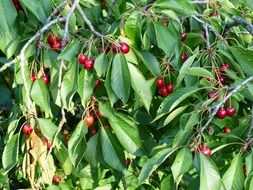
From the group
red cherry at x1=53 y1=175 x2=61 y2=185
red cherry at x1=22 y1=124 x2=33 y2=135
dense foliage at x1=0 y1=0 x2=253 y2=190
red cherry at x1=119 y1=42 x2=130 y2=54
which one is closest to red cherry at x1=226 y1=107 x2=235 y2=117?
dense foliage at x1=0 y1=0 x2=253 y2=190

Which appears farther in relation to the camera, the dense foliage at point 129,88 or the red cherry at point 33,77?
the red cherry at point 33,77

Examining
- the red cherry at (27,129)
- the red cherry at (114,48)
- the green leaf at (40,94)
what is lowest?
the red cherry at (27,129)

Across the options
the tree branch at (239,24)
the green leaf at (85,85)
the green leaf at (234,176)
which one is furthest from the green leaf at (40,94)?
the tree branch at (239,24)

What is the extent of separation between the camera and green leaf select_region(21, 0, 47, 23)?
1611 mm

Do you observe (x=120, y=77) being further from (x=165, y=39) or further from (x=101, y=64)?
(x=165, y=39)

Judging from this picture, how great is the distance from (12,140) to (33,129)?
12cm

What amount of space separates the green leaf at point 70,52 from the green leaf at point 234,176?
0.51 m

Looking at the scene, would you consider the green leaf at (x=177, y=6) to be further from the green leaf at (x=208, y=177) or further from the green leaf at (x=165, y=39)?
the green leaf at (x=208, y=177)

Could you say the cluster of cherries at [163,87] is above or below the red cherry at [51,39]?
below

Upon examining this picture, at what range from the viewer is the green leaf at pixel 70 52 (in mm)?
1508

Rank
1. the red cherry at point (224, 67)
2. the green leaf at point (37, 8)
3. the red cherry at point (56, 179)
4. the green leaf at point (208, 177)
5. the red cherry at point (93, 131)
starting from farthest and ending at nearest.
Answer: the red cherry at point (56, 179) < the red cherry at point (93, 131) < the red cherry at point (224, 67) < the green leaf at point (37, 8) < the green leaf at point (208, 177)

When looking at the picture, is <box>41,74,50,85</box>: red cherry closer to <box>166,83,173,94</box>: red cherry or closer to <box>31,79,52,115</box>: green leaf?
<box>31,79,52,115</box>: green leaf

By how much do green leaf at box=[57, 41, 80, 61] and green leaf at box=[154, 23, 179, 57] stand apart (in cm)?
24

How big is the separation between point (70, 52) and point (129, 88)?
0.62ft
